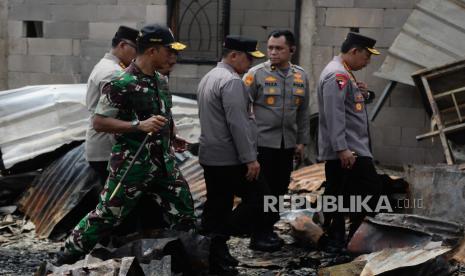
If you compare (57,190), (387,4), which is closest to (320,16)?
(387,4)

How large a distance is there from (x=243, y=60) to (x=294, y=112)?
84 cm

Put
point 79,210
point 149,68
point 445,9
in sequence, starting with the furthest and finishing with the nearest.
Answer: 1. point 445,9
2. point 79,210
3. point 149,68

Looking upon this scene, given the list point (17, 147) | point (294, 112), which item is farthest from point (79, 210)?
point (294, 112)

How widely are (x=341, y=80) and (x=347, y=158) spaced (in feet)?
1.90

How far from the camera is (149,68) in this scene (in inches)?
194

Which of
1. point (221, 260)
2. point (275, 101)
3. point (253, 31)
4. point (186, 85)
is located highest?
point (253, 31)

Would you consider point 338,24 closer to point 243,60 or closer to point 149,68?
point 243,60

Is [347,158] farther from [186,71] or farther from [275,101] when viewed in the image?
[186,71]

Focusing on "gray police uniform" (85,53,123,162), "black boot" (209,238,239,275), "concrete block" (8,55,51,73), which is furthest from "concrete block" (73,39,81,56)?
"black boot" (209,238,239,275)

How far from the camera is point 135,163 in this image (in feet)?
16.0

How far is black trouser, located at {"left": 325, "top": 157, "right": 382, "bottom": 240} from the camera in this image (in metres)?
6.03

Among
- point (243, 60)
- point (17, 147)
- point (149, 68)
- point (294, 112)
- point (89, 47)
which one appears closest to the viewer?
point (149, 68)

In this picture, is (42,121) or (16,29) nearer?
(42,121)

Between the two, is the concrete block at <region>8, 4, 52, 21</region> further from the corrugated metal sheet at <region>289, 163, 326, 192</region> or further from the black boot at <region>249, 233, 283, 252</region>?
the black boot at <region>249, 233, 283, 252</region>
